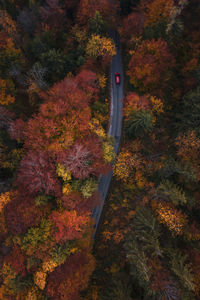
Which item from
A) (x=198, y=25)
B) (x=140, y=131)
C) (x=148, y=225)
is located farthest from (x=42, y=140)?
(x=198, y=25)

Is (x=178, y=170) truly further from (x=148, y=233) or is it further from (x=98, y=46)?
(x=98, y=46)

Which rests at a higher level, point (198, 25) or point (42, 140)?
point (198, 25)

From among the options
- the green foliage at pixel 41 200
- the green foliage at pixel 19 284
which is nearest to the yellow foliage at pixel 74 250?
the green foliage at pixel 19 284

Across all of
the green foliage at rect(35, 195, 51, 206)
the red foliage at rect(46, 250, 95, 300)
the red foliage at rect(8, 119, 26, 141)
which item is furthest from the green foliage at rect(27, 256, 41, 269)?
the red foliage at rect(8, 119, 26, 141)

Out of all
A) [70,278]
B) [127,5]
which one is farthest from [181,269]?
[127,5]

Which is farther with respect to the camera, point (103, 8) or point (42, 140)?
point (103, 8)

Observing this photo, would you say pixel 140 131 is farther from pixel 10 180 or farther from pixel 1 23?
pixel 1 23
